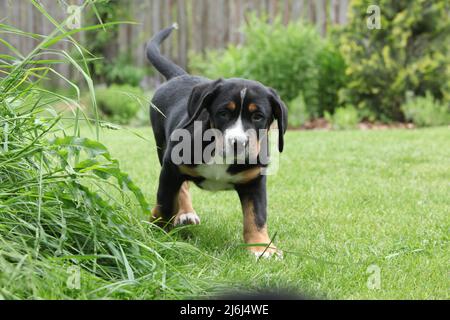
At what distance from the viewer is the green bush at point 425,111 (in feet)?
A: 30.3

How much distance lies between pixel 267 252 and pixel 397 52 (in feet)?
21.7

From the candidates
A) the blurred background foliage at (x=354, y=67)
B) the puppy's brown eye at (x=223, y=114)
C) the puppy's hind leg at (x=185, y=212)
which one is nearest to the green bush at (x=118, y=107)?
the blurred background foliage at (x=354, y=67)

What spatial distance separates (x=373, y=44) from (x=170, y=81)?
5.66 metres

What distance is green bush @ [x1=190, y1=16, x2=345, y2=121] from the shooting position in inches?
387

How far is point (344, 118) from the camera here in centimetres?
929

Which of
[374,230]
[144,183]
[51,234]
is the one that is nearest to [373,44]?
[144,183]

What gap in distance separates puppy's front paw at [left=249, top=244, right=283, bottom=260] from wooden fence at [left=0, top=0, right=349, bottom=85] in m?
8.82

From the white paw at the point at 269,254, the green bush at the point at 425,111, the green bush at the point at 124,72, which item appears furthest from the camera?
the green bush at the point at 124,72

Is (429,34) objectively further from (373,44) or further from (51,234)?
(51,234)

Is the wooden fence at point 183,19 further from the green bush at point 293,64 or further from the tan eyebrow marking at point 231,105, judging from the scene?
the tan eyebrow marking at point 231,105

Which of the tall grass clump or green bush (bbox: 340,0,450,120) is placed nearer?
the tall grass clump

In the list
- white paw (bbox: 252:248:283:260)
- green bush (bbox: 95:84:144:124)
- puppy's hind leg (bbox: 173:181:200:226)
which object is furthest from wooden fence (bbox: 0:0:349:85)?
white paw (bbox: 252:248:283:260)

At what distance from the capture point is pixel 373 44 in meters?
9.52

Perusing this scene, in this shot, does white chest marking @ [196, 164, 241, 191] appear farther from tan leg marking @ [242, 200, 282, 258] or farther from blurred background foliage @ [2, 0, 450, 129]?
blurred background foliage @ [2, 0, 450, 129]
